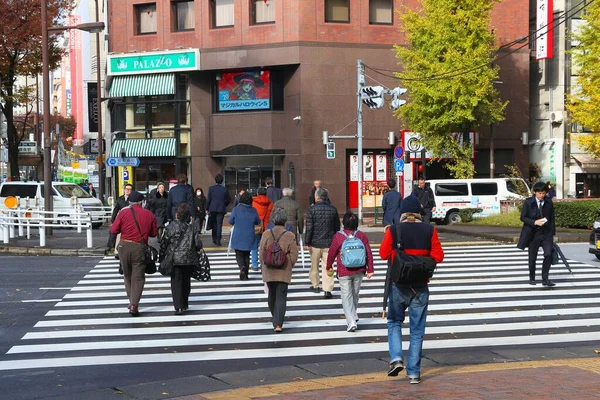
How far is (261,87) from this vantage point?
45625 millimetres

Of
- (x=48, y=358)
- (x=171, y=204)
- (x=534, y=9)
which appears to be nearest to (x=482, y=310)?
(x=48, y=358)

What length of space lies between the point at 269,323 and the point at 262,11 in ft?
114

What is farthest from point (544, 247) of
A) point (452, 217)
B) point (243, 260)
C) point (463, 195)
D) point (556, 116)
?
point (556, 116)

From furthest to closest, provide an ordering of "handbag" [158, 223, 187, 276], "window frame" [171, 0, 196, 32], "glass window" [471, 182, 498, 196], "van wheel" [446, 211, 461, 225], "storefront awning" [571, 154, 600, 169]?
1. "storefront awning" [571, 154, 600, 169]
2. "window frame" [171, 0, 196, 32]
3. "glass window" [471, 182, 498, 196]
4. "van wheel" [446, 211, 461, 225]
5. "handbag" [158, 223, 187, 276]

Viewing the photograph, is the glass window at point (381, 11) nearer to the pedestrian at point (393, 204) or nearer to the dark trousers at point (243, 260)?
the pedestrian at point (393, 204)

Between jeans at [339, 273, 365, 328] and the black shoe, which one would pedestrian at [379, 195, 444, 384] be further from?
jeans at [339, 273, 365, 328]

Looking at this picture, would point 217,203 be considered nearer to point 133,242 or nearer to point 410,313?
point 133,242

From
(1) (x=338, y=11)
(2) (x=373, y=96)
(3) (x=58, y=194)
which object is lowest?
(3) (x=58, y=194)

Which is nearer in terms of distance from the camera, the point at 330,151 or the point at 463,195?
the point at 463,195

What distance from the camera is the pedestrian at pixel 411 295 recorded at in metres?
8.76

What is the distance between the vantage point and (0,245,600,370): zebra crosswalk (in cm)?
1064

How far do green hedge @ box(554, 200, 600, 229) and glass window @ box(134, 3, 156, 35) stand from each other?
984 inches

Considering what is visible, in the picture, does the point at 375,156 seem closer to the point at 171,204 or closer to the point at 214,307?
the point at 171,204

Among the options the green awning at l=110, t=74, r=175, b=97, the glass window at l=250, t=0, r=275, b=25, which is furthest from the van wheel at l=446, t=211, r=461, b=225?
the green awning at l=110, t=74, r=175, b=97
